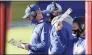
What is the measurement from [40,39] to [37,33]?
0.06 metres

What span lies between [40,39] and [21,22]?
0.80ft

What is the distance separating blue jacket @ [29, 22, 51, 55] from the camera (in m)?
2.95

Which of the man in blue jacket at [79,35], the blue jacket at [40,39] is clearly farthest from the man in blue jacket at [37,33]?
the man in blue jacket at [79,35]

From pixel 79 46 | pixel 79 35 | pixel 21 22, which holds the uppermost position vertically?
pixel 21 22

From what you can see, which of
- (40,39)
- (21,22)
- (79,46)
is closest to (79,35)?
(79,46)

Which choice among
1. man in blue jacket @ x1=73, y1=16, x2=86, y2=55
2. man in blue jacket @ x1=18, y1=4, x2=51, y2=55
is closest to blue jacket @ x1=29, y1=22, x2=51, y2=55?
man in blue jacket @ x1=18, y1=4, x2=51, y2=55

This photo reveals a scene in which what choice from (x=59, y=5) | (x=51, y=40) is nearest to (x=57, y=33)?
(x=51, y=40)

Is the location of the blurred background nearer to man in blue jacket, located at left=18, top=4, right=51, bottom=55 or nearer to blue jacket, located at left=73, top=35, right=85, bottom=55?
man in blue jacket, located at left=18, top=4, right=51, bottom=55

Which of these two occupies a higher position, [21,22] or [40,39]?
[21,22]

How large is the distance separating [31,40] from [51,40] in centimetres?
19

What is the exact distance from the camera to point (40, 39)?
2.97 meters

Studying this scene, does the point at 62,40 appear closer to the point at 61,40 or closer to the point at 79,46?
the point at 61,40

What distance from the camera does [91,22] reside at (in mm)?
2771

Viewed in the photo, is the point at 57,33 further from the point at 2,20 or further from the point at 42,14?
the point at 2,20
